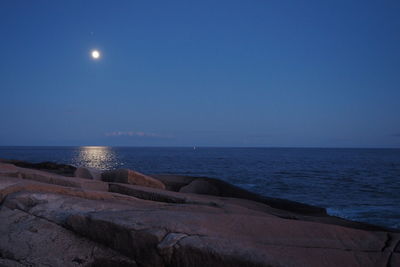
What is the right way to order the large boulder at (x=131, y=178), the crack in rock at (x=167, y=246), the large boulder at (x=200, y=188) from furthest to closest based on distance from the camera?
1. the large boulder at (x=200, y=188)
2. the large boulder at (x=131, y=178)
3. the crack in rock at (x=167, y=246)

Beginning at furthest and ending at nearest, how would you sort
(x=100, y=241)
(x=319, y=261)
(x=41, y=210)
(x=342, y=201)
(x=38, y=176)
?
1. (x=342, y=201)
2. (x=38, y=176)
3. (x=41, y=210)
4. (x=100, y=241)
5. (x=319, y=261)

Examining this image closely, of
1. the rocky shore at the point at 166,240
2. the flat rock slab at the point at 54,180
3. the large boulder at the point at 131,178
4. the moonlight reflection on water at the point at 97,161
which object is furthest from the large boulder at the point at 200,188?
the moonlight reflection on water at the point at 97,161

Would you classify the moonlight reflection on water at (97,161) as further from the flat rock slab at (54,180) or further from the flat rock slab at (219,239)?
the flat rock slab at (219,239)

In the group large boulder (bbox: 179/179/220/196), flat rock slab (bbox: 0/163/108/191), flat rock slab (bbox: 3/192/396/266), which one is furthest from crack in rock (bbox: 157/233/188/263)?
large boulder (bbox: 179/179/220/196)

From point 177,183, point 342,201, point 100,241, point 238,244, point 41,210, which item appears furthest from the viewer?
point 342,201

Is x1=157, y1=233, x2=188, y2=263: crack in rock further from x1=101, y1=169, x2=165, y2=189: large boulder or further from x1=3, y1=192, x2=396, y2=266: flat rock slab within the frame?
x1=101, y1=169, x2=165, y2=189: large boulder

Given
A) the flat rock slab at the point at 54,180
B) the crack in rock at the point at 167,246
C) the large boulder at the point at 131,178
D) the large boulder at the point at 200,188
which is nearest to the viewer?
the crack in rock at the point at 167,246

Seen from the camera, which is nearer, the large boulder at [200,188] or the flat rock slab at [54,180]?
the flat rock slab at [54,180]

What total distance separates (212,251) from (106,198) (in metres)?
3.81

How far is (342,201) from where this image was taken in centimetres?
1684

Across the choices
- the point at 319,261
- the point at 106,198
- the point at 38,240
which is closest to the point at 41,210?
the point at 38,240

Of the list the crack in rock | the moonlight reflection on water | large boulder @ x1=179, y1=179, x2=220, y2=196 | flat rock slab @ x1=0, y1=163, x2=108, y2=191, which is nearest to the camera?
the crack in rock

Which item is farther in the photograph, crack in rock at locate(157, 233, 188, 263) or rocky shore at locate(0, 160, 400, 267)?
crack in rock at locate(157, 233, 188, 263)

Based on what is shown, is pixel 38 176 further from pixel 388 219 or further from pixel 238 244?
pixel 388 219
